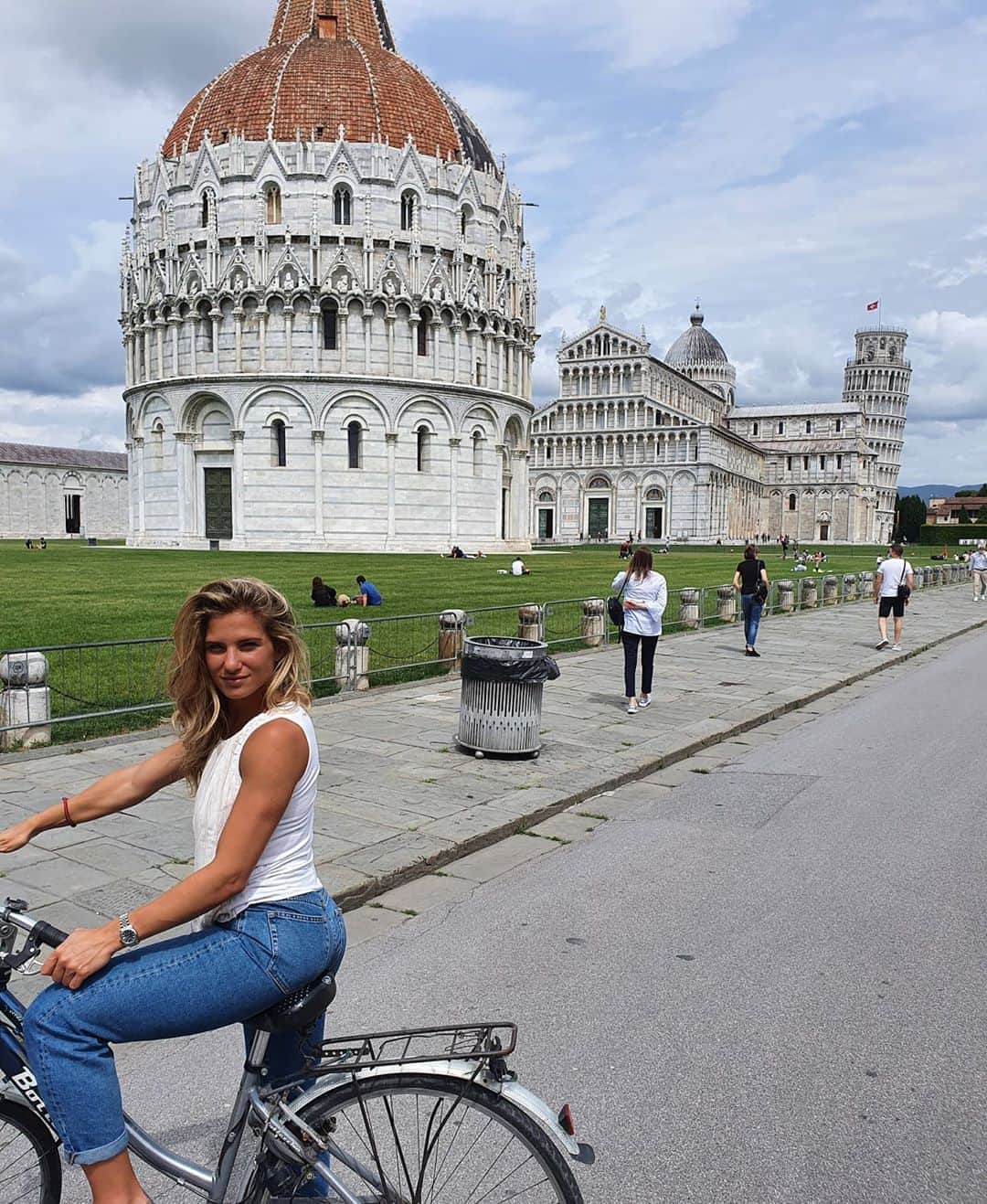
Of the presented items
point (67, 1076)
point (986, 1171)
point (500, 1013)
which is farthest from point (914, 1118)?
point (67, 1076)

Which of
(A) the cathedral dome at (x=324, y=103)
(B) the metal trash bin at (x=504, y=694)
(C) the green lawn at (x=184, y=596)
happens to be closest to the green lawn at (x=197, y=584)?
(C) the green lawn at (x=184, y=596)

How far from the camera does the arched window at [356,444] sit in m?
56.7

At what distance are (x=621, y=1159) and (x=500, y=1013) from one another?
1.06 meters

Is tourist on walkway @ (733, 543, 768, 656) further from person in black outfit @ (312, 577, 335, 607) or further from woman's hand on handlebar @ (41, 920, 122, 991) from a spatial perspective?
woman's hand on handlebar @ (41, 920, 122, 991)

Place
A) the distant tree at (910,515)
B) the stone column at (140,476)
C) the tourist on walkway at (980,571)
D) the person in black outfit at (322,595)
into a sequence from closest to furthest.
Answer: the person in black outfit at (322,595), the tourist on walkway at (980,571), the stone column at (140,476), the distant tree at (910,515)

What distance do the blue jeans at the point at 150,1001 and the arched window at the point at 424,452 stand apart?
5696 centimetres

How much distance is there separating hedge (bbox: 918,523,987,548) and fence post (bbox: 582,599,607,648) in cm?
10154

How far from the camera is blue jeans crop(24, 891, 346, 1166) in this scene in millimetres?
2316

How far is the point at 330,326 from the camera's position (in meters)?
55.8

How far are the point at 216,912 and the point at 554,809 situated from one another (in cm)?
520

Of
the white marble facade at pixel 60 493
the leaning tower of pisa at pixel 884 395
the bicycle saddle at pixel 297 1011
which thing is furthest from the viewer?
the leaning tower of pisa at pixel 884 395

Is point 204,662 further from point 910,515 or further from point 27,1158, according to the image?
point 910,515

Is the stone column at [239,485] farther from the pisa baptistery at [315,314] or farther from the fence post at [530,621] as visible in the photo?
the fence post at [530,621]

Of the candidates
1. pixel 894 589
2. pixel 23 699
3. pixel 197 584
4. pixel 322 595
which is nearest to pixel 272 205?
pixel 197 584
